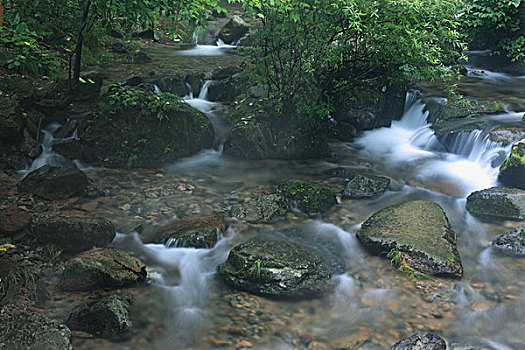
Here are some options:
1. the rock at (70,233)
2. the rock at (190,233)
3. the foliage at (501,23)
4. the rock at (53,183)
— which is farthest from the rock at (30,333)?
the foliage at (501,23)

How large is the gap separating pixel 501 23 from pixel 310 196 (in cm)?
1040

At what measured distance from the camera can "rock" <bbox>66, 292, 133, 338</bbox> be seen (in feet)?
12.1

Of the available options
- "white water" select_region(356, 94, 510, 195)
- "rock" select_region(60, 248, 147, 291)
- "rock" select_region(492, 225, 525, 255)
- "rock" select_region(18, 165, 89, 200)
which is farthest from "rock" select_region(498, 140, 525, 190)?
"rock" select_region(18, 165, 89, 200)

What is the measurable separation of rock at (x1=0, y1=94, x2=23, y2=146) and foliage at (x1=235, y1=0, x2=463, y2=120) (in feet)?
13.2

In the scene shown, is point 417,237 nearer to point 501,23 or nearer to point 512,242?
point 512,242

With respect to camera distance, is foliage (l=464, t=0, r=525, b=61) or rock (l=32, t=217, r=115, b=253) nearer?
A: rock (l=32, t=217, r=115, b=253)

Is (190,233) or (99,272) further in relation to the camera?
(190,233)

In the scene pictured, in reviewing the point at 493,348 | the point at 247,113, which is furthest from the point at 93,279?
the point at 247,113

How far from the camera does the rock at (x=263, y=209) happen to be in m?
6.10

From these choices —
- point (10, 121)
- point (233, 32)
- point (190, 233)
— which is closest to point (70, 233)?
point (190, 233)

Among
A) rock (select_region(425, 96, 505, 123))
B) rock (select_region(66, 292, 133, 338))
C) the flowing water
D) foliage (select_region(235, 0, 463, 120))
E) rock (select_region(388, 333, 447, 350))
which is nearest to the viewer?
rock (select_region(388, 333, 447, 350))

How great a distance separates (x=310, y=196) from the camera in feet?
21.3

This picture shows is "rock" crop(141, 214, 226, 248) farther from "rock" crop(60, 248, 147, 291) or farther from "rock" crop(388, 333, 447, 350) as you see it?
"rock" crop(388, 333, 447, 350)

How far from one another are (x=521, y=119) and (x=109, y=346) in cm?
873
